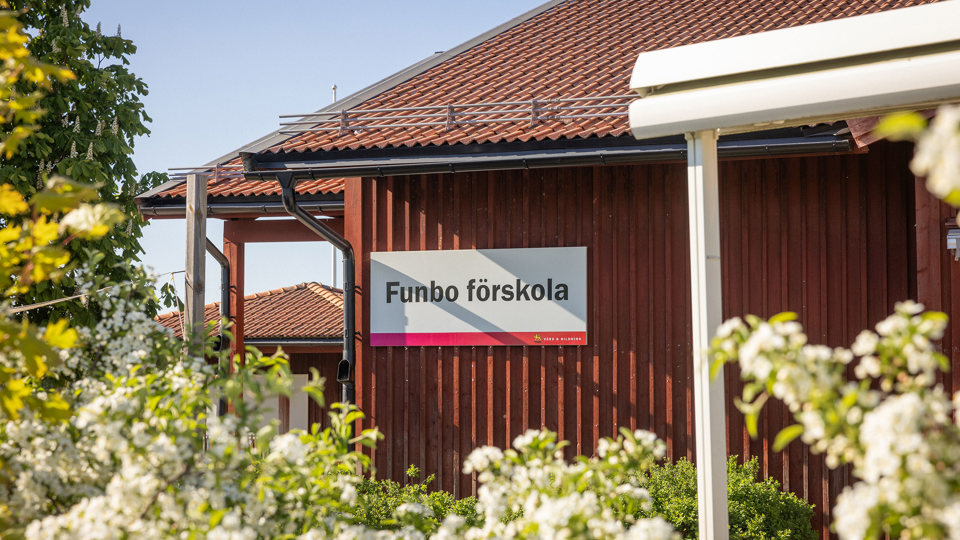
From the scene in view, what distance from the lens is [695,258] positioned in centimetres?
427

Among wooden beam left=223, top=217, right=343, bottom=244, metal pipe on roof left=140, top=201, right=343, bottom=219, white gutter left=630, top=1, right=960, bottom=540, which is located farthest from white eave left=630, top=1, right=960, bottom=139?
wooden beam left=223, top=217, right=343, bottom=244

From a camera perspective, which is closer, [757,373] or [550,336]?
[757,373]

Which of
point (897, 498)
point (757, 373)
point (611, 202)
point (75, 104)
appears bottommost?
point (897, 498)

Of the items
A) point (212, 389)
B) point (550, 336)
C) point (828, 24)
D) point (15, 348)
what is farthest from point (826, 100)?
point (550, 336)

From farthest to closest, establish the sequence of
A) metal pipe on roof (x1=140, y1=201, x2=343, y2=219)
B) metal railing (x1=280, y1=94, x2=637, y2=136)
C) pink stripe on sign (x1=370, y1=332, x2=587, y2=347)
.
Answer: metal pipe on roof (x1=140, y1=201, x2=343, y2=219) → pink stripe on sign (x1=370, y1=332, x2=587, y2=347) → metal railing (x1=280, y1=94, x2=637, y2=136)

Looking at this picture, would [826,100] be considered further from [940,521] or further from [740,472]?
[740,472]

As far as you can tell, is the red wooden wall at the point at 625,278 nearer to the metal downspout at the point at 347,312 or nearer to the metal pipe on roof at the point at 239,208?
the metal downspout at the point at 347,312

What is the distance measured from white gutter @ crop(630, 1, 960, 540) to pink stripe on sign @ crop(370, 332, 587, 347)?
3076 millimetres

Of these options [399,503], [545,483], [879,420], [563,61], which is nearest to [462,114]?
[563,61]

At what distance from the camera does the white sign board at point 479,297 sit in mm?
7391

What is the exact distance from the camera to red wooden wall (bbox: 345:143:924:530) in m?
6.82

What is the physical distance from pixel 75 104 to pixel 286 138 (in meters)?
3.77

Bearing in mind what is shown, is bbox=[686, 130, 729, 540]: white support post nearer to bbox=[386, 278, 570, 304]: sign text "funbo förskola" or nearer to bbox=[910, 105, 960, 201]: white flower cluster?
bbox=[910, 105, 960, 201]: white flower cluster

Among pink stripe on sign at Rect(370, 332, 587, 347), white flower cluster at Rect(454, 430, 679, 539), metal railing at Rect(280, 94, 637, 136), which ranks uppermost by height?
metal railing at Rect(280, 94, 637, 136)
